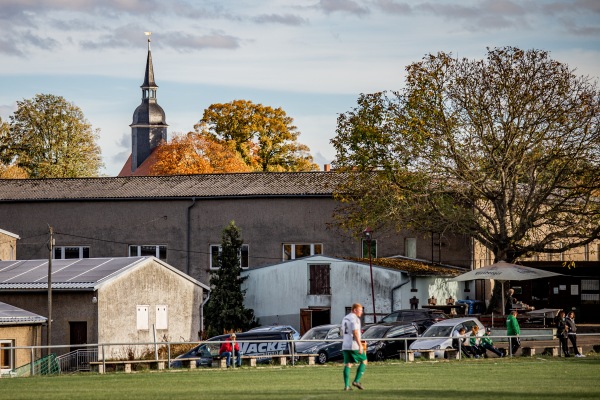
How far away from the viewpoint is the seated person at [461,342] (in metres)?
35.7

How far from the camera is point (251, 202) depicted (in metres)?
65.7

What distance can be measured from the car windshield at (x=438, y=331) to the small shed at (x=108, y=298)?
13690 mm

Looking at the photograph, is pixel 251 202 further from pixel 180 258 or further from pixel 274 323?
pixel 274 323

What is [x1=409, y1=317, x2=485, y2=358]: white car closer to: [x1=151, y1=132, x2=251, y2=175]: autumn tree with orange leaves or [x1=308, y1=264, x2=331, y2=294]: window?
[x1=308, y1=264, x2=331, y2=294]: window

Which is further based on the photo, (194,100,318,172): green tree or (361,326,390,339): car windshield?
(194,100,318,172): green tree

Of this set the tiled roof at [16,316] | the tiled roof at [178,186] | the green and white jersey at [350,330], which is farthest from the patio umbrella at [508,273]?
the green and white jersey at [350,330]

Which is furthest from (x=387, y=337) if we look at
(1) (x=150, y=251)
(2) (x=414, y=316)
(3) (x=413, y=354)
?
(1) (x=150, y=251)

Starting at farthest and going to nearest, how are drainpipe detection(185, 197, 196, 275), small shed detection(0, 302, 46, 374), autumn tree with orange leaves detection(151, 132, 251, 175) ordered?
1. autumn tree with orange leaves detection(151, 132, 251, 175)
2. drainpipe detection(185, 197, 196, 275)
3. small shed detection(0, 302, 46, 374)

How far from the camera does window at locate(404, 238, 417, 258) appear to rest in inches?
2500

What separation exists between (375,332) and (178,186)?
29086mm

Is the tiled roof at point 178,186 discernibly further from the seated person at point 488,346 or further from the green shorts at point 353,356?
the green shorts at point 353,356

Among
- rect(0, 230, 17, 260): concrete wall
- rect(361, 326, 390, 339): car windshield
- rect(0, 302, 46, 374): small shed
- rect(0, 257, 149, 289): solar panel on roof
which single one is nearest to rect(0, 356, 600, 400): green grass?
rect(361, 326, 390, 339): car windshield

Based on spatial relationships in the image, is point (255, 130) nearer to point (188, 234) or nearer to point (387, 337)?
point (188, 234)

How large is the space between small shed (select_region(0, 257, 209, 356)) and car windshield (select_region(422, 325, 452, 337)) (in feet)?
44.9
